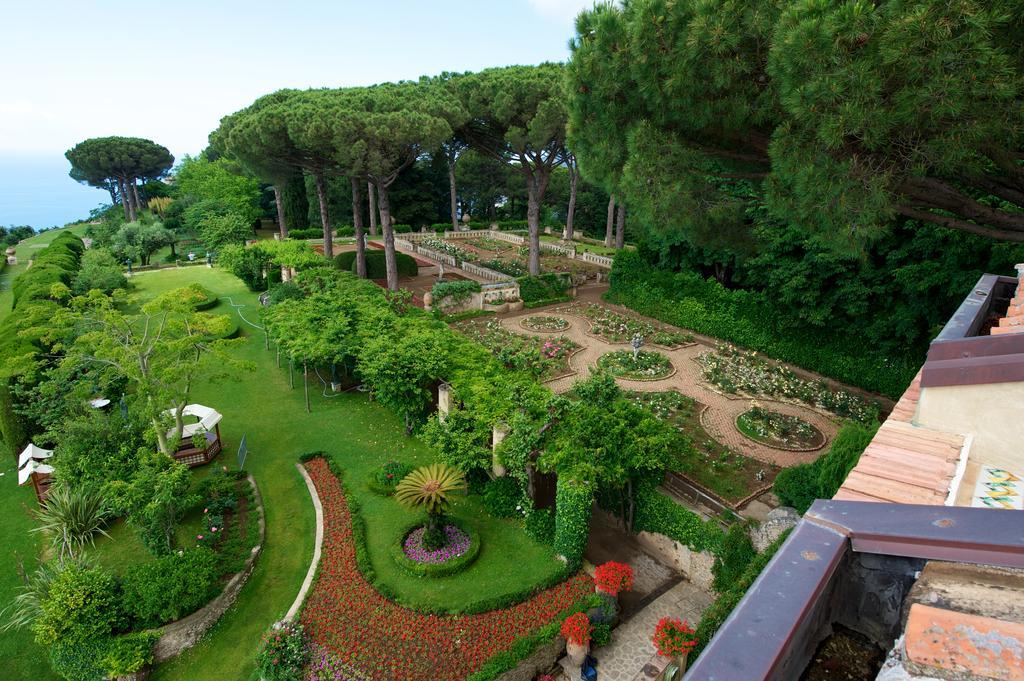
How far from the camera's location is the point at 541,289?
2988 cm

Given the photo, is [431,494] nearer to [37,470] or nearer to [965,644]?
[37,470]

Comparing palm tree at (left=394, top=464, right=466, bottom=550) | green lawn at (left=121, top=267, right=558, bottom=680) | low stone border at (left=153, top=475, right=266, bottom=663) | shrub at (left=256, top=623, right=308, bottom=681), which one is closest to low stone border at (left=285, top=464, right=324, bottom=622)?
green lawn at (left=121, top=267, right=558, bottom=680)

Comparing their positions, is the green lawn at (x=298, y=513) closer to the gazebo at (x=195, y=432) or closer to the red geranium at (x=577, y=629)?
the gazebo at (x=195, y=432)

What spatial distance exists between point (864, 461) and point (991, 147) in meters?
7.30

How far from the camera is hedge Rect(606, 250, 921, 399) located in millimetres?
18969

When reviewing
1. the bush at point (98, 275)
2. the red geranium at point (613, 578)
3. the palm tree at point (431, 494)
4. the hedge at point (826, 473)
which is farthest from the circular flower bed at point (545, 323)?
the bush at point (98, 275)

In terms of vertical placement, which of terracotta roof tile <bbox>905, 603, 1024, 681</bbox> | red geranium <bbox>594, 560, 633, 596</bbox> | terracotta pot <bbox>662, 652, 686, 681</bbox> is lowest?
terracotta pot <bbox>662, 652, 686, 681</bbox>

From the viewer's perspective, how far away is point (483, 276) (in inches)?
1313

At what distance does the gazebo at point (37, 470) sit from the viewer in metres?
13.5

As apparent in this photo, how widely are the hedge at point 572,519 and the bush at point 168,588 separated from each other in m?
7.13

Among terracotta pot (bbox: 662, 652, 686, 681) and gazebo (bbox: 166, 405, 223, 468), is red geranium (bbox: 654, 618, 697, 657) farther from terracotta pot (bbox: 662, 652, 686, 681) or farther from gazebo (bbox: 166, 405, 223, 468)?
gazebo (bbox: 166, 405, 223, 468)

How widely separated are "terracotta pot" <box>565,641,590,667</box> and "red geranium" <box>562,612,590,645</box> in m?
0.07

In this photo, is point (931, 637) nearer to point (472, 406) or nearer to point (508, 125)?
point (472, 406)

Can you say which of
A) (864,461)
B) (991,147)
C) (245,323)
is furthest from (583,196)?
(864,461)
